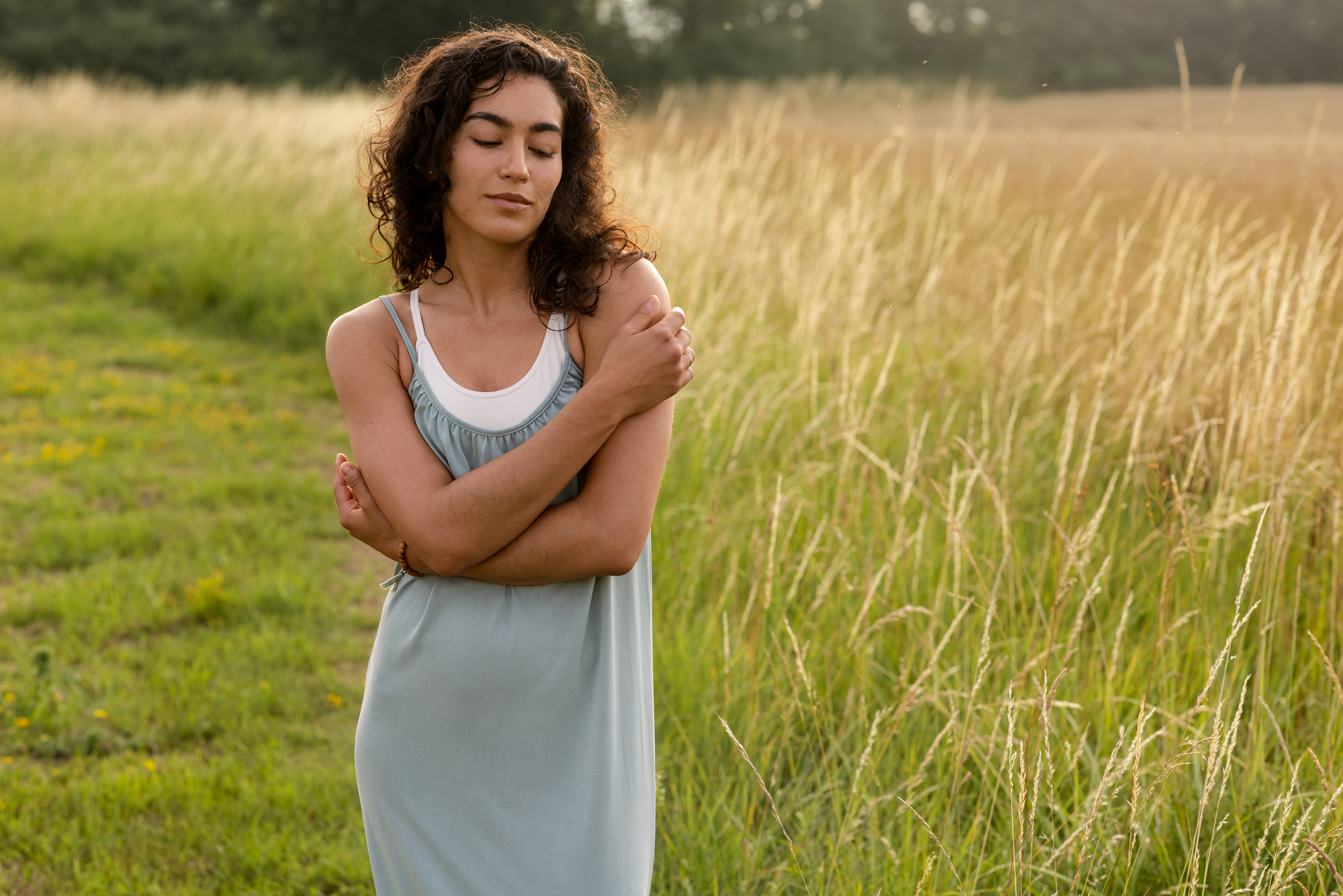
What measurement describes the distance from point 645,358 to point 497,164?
37cm

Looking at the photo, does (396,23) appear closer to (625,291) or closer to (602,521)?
(625,291)

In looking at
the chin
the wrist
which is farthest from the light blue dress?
the chin

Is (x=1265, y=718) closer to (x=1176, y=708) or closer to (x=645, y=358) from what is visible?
(x=1176, y=708)

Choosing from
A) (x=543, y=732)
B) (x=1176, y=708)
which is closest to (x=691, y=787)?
(x=543, y=732)

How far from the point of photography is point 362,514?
1410 mm

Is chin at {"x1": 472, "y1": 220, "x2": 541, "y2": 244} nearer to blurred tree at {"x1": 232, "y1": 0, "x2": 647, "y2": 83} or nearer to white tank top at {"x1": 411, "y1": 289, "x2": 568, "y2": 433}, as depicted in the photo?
white tank top at {"x1": 411, "y1": 289, "x2": 568, "y2": 433}

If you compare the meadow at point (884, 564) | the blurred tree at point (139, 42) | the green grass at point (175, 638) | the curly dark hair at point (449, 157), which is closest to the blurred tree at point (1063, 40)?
the blurred tree at point (139, 42)

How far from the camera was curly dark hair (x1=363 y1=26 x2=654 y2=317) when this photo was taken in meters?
1.40

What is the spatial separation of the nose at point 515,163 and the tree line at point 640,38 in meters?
22.9

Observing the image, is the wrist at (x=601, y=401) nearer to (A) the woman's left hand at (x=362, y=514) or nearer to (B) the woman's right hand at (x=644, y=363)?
(B) the woman's right hand at (x=644, y=363)

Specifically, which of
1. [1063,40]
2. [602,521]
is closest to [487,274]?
[602,521]

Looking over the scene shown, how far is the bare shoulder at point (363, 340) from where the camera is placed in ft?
4.59

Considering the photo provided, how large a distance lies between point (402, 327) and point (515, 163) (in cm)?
29

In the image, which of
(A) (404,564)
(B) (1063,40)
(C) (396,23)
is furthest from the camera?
(C) (396,23)
